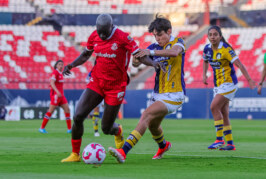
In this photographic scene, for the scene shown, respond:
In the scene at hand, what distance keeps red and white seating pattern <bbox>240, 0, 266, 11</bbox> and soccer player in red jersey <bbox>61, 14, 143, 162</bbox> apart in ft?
106

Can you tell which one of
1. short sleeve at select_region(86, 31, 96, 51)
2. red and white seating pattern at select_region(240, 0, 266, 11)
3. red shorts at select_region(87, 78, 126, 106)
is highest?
red and white seating pattern at select_region(240, 0, 266, 11)

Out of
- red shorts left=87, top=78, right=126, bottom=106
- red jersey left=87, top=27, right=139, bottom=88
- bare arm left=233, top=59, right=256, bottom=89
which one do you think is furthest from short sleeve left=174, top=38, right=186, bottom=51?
bare arm left=233, top=59, right=256, bottom=89

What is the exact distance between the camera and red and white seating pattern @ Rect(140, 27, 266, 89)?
105 feet

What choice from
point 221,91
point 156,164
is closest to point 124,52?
point 156,164

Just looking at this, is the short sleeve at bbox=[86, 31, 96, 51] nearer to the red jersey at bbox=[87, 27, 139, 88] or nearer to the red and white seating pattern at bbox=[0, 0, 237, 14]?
the red jersey at bbox=[87, 27, 139, 88]

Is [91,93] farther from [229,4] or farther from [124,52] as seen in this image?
[229,4]

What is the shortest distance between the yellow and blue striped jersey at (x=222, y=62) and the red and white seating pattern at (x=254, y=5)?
29.0m

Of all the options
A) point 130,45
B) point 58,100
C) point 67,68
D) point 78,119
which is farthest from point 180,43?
point 58,100

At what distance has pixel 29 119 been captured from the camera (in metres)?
30.3

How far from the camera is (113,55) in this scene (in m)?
8.50

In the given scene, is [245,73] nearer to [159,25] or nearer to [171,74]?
[171,74]

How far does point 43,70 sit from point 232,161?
87.2 ft

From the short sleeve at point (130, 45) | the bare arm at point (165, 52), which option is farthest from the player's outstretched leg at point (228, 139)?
the short sleeve at point (130, 45)

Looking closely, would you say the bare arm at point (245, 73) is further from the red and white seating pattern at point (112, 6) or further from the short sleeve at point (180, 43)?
the red and white seating pattern at point (112, 6)
